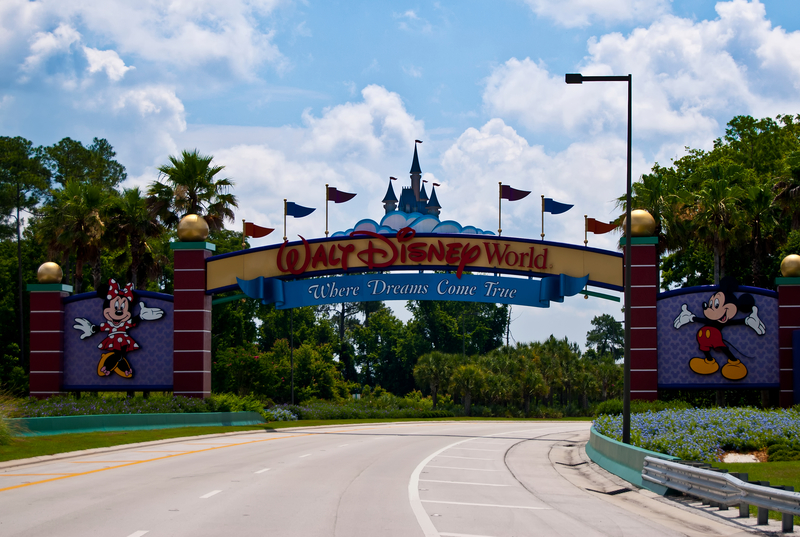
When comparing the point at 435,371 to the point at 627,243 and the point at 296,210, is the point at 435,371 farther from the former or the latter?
the point at 627,243

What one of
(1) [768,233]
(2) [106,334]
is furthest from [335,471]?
(1) [768,233]

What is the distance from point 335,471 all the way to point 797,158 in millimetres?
28895

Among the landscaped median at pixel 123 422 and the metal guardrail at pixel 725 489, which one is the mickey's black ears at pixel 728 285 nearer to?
the metal guardrail at pixel 725 489

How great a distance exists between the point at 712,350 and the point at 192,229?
2258 centimetres

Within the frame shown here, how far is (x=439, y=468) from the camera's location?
19.9 metres

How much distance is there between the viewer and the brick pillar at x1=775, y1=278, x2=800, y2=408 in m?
31.7

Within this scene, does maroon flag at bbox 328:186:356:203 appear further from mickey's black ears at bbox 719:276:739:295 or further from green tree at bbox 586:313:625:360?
green tree at bbox 586:313:625:360

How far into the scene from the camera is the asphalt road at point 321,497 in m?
10.7

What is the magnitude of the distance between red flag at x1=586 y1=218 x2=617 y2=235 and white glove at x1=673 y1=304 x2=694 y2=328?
18.0 feet

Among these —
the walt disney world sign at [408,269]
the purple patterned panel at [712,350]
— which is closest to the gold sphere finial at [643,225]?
the walt disney world sign at [408,269]

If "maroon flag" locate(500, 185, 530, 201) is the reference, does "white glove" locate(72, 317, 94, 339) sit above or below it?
below

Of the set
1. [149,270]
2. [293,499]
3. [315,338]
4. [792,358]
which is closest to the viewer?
[293,499]

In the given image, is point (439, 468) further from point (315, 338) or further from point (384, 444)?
point (315, 338)

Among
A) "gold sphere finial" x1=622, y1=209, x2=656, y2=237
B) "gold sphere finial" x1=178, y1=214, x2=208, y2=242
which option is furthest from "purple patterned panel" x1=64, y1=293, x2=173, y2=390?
"gold sphere finial" x1=622, y1=209, x2=656, y2=237
